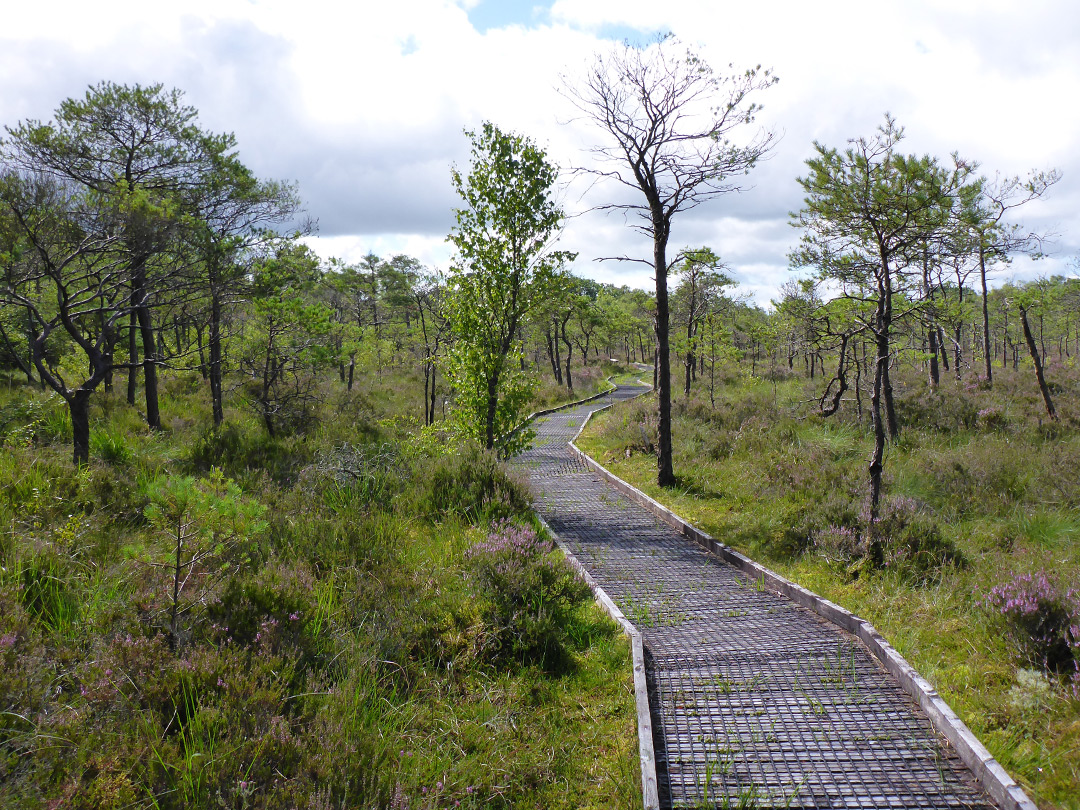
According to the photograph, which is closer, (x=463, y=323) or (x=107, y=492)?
(x=107, y=492)

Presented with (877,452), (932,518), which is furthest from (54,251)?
(932,518)

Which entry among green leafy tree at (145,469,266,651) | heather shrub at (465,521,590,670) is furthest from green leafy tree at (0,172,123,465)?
heather shrub at (465,521,590,670)

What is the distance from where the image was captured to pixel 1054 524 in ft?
24.8

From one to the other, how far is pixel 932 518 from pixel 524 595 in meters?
6.32

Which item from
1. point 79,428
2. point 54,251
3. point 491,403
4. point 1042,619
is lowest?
point 1042,619

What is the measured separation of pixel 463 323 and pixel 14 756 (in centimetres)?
956

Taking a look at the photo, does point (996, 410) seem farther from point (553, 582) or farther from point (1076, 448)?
point (553, 582)

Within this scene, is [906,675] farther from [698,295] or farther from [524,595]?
[698,295]

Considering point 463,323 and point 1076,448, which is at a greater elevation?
point 463,323

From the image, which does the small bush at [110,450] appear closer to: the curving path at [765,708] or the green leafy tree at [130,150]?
the green leafy tree at [130,150]

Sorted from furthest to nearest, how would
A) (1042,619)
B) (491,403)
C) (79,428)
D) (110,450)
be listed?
(491,403), (110,450), (79,428), (1042,619)

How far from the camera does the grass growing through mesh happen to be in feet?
13.8

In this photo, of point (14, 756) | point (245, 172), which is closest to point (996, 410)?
point (14, 756)

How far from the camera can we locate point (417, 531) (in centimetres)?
789
